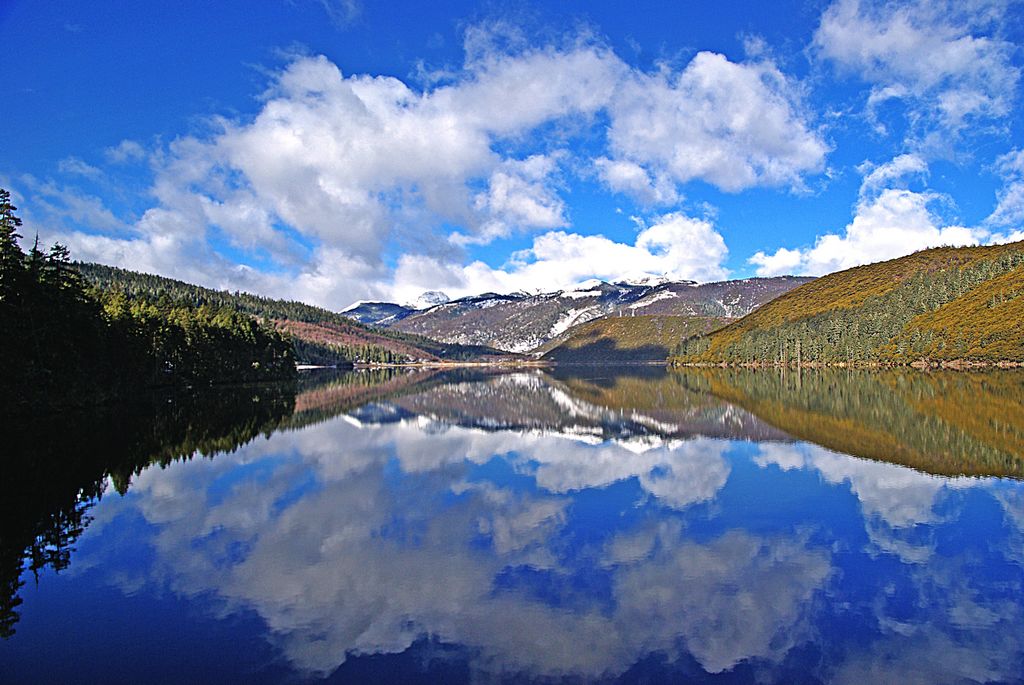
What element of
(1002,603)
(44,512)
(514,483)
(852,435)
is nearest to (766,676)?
(1002,603)

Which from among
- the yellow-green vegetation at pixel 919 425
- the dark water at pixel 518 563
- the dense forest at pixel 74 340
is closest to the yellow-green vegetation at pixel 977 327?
the yellow-green vegetation at pixel 919 425

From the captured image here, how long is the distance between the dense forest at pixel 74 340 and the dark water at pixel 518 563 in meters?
17.4

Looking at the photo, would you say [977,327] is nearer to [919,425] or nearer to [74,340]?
[919,425]

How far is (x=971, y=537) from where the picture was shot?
17.6 m

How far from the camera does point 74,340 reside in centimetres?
5744

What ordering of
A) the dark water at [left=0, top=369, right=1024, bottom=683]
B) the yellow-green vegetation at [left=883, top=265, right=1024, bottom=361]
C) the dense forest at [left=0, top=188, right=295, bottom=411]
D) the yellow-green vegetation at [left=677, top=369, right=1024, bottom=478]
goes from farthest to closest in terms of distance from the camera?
the yellow-green vegetation at [left=883, top=265, right=1024, bottom=361]
the dense forest at [left=0, top=188, right=295, bottom=411]
the yellow-green vegetation at [left=677, top=369, right=1024, bottom=478]
the dark water at [left=0, top=369, right=1024, bottom=683]

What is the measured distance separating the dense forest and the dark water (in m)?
17.4

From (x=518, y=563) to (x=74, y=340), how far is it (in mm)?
57043

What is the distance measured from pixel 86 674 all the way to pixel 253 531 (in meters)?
9.29

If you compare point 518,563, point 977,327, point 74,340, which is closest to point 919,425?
point 518,563

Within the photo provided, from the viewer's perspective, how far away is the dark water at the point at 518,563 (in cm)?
1105

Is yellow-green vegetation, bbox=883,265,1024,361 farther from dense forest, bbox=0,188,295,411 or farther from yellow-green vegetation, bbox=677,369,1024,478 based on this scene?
dense forest, bbox=0,188,295,411

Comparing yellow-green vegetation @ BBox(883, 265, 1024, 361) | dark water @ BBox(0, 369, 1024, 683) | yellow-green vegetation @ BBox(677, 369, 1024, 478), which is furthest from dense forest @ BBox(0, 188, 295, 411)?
yellow-green vegetation @ BBox(883, 265, 1024, 361)

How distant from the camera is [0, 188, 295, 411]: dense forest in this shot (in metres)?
48.2
